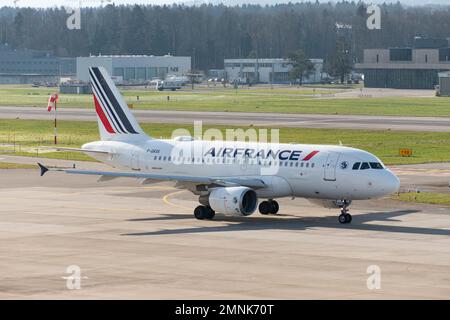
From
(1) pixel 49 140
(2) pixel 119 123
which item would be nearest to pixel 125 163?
(2) pixel 119 123

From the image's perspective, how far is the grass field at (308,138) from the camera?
108 meters

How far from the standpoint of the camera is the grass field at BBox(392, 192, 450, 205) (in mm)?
74188

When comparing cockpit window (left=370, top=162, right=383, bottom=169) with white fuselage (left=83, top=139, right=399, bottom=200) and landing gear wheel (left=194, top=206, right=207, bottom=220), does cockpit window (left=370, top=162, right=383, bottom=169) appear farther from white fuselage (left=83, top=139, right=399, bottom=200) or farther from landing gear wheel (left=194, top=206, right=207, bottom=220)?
landing gear wheel (left=194, top=206, right=207, bottom=220)

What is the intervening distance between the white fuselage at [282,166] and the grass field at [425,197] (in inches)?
431

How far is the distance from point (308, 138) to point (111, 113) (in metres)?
50.4

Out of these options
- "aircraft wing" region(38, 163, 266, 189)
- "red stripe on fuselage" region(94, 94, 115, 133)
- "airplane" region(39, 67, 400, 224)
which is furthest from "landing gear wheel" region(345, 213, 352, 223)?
"red stripe on fuselage" region(94, 94, 115, 133)

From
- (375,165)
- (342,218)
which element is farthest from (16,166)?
(375,165)

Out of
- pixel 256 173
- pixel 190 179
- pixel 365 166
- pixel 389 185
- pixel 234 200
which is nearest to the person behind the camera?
pixel 389 185

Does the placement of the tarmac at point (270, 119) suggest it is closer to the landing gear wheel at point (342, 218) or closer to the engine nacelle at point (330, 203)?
the engine nacelle at point (330, 203)

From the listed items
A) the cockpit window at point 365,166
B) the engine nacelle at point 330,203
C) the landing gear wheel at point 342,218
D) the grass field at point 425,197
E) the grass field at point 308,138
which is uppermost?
the cockpit window at point 365,166

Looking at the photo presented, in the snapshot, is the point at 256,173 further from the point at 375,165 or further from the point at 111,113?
the point at 111,113

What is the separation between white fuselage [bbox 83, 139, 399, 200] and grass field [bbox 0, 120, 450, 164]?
33699mm

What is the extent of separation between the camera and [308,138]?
4825 inches

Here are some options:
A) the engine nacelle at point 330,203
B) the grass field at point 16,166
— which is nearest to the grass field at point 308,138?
the grass field at point 16,166
